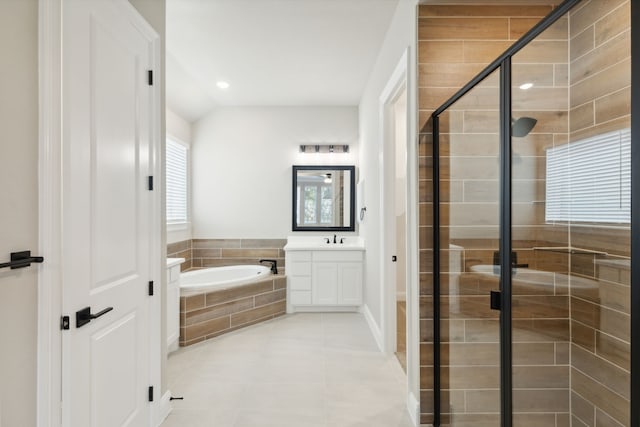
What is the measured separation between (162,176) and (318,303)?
2.76m

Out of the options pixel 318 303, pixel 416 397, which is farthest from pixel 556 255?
pixel 318 303

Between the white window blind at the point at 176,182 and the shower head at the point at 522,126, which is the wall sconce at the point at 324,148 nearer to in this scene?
the white window blind at the point at 176,182

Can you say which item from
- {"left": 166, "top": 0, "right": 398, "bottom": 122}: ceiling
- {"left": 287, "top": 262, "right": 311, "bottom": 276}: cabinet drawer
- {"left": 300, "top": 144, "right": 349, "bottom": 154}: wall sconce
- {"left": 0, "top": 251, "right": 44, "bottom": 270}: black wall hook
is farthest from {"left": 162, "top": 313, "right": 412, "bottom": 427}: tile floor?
{"left": 166, "top": 0, "right": 398, "bottom": 122}: ceiling

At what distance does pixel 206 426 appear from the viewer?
213 centimetres

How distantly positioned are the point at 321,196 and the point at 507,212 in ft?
11.7

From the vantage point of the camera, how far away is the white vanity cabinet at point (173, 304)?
121 inches

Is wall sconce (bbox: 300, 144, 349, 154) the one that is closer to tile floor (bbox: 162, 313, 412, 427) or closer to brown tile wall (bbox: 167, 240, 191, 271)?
brown tile wall (bbox: 167, 240, 191, 271)

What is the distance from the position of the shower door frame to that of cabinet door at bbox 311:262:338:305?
2371 mm

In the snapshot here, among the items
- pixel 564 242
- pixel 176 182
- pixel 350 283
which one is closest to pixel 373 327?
pixel 350 283

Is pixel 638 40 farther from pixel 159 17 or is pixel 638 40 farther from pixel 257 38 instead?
pixel 257 38

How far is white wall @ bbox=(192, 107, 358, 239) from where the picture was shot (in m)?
4.98

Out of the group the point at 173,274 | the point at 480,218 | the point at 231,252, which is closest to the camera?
the point at 480,218

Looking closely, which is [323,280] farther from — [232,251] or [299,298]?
[232,251]

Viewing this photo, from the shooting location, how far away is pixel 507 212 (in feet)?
4.99
